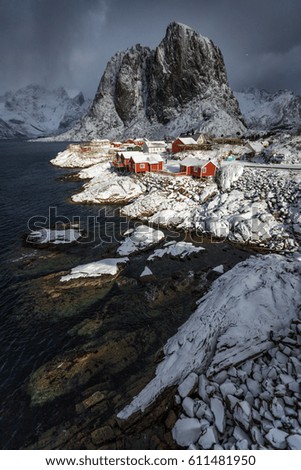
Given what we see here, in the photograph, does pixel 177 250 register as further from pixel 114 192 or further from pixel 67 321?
pixel 114 192

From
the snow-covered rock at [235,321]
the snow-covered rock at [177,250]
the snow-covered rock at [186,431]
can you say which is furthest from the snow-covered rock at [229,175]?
the snow-covered rock at [186,431]

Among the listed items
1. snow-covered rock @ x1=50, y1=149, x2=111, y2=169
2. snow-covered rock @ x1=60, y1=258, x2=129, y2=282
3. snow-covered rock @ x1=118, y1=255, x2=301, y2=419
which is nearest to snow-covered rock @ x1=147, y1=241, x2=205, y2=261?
snow-covered rock @ x1=60, y1=258, x2=129, y2=282

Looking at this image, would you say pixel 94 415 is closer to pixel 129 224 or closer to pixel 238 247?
pixel 238 247

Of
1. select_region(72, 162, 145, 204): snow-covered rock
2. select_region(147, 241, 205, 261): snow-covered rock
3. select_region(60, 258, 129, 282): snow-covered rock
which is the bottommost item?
select_region(60, 258, 129, 282): snow-covered rock

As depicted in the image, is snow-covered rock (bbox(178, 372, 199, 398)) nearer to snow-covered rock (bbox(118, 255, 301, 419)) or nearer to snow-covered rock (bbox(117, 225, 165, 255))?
snow-covered rock (bbox(118, 255, 301, 419))

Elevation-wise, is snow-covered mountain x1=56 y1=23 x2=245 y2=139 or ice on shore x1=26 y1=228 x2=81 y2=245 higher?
snow-covered mountain x1=56 y1=23 x2=245 y2=139

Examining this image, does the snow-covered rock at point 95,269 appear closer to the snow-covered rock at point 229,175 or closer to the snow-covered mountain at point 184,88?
the snow-covered rock at point 229,175

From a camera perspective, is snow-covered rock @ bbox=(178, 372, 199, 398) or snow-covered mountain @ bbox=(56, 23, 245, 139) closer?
snow-covered rock @ bbox=(178, 372, 199, 398)
